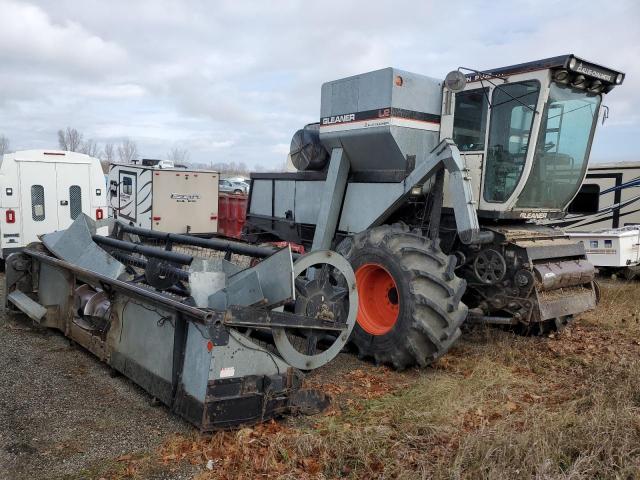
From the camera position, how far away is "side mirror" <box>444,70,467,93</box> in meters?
5.28

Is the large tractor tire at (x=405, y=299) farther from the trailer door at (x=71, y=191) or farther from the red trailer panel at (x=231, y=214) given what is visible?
the red trailer panel at (x=231, y=214)

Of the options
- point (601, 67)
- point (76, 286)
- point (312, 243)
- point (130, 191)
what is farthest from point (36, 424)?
point (130, 191)

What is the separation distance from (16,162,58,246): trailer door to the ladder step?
409 centimetres

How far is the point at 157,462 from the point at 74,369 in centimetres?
198

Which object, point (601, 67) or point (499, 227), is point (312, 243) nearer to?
point (499, 227)

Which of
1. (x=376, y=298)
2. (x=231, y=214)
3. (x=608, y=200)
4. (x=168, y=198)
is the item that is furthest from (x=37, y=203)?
(x=608, y=200)

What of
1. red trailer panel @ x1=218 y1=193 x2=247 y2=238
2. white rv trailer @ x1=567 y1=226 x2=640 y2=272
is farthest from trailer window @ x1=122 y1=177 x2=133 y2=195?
white rv trailer @ x1=567 y1=226 x2=640 y2=272

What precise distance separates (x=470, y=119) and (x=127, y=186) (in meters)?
12.6

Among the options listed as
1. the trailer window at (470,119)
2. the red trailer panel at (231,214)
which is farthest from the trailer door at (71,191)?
the trailer window at (470,119)

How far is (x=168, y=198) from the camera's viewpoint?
15.2 m

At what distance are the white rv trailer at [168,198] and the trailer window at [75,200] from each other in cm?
458

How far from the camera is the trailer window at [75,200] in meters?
10.2

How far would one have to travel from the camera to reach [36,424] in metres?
3.74

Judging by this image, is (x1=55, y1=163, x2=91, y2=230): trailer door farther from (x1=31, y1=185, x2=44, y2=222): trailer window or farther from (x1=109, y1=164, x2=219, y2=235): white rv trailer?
(x1=109, y1=164, x2=219, y2=235): white rv trailer
